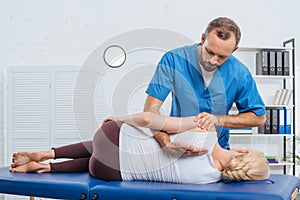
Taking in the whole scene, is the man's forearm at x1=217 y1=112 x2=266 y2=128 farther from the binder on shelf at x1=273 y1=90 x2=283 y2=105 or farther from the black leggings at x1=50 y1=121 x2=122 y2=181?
the binder on shelf at x1=273 y1=90 x2=283 y2=105

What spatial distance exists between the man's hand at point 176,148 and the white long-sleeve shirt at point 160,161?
0.07ft

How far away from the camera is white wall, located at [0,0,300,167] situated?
4020 mm

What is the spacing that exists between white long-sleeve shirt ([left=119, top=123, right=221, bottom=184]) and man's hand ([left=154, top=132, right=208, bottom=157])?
2 centimetres

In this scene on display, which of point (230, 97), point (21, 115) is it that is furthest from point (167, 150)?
point (21, 115)

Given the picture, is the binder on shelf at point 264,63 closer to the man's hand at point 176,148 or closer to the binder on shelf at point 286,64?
the binder on shelf at point 286,64

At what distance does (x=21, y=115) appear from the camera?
3.75 meters

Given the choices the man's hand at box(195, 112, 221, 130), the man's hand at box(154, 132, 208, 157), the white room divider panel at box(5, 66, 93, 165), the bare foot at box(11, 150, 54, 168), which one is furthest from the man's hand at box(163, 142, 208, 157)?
the white room divider panel at box(5, 66, 93, 165)

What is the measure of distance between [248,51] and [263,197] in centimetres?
250

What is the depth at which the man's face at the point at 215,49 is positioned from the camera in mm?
1982

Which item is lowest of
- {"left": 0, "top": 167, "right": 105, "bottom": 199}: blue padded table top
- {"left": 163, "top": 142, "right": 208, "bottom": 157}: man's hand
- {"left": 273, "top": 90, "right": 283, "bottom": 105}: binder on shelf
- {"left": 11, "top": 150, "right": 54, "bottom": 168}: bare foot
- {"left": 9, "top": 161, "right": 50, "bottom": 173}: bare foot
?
{"left": 0, "top": 167, "right": 105, "bottom": 199}: blue padded table top

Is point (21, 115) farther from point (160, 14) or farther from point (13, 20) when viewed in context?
point (160, 14)

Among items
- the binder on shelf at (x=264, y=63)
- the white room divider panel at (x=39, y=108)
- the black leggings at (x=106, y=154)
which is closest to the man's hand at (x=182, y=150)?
the black leggings at (x=106, y=154)

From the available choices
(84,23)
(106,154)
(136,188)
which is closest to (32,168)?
(106,154)

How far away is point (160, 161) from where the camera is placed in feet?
6.50
